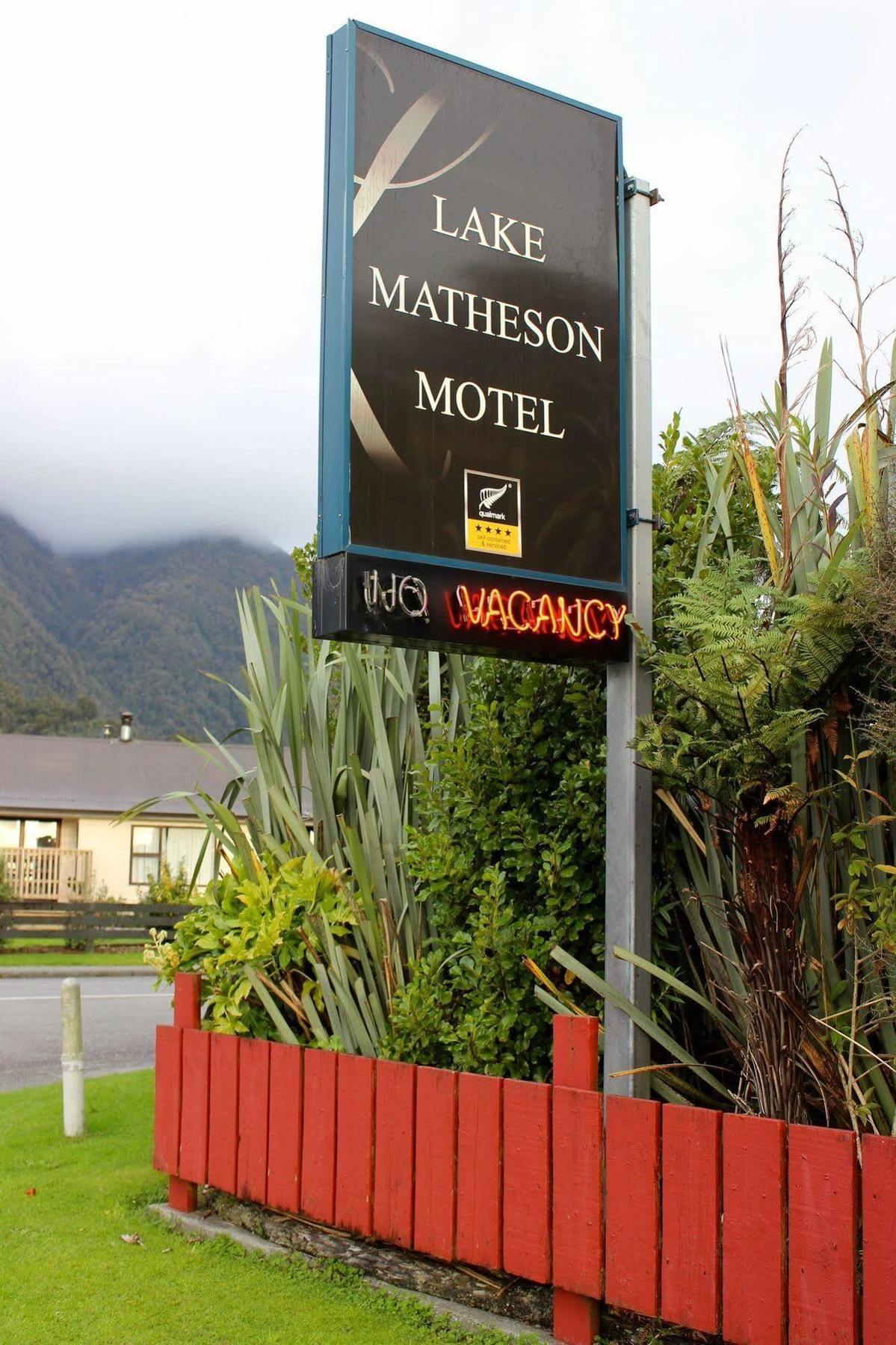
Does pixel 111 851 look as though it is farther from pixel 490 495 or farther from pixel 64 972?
pixel 490 495

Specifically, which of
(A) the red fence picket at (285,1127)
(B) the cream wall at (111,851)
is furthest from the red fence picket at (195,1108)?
(B) the cream wall at (111,851)

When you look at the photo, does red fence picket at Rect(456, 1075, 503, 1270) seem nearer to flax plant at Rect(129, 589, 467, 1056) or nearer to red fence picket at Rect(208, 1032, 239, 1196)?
flax plant at Rect(129, 589, 467, 1056)

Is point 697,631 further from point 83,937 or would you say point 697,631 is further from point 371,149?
point 83,937

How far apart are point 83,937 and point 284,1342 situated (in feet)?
74.6

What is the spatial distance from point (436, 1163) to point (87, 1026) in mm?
11124

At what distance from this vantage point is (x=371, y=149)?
4316mm

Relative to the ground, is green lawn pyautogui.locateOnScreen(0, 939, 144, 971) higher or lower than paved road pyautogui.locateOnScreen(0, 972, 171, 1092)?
lower

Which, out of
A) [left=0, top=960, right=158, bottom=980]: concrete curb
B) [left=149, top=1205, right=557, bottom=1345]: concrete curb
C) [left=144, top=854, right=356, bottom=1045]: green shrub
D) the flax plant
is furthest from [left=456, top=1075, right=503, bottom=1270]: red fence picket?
[left=0, top=960, right=158, bottom=980]: concrete curb

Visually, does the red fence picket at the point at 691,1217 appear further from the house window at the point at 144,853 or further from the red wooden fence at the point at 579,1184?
the house window at the point at 144,853

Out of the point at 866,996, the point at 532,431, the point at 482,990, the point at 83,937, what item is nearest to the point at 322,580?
the point at 532,431

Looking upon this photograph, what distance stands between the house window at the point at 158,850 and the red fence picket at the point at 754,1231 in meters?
30.4

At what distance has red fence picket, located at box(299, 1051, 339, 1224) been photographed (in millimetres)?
4906

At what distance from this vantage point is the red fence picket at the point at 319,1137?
16.1ft

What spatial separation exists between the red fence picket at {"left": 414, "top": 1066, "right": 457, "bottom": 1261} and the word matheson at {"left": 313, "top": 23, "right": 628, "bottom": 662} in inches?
60.2
